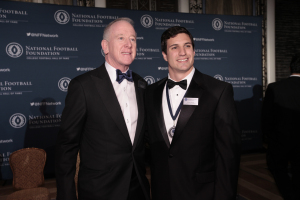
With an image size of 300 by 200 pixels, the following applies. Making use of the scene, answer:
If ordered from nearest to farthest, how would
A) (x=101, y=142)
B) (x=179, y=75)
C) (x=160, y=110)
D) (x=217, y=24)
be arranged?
(x=101, y=142) → (x=160, y=110) → (x=179, y=75) → (x=217, y=24)

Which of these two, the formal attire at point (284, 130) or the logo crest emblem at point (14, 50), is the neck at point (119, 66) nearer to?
the formal attire at point (284, 130)

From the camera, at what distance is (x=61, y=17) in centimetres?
504

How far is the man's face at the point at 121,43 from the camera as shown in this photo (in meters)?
2.03

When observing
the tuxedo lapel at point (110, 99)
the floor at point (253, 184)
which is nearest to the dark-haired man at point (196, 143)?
the tuxedo lapel at point (110, 99)

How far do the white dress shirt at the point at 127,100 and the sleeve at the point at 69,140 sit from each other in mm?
311

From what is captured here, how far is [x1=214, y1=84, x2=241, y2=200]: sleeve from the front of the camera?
Result: 5.72 feet

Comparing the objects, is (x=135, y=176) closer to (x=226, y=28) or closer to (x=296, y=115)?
(x=296, y=115)

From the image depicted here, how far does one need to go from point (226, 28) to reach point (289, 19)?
2.81 meters

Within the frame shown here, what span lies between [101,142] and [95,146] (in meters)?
0.06

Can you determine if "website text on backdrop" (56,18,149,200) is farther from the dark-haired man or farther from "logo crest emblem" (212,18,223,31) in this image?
"logo crest emblem" (212,18,223,31)

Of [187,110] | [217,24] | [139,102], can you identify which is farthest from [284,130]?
[217,24]

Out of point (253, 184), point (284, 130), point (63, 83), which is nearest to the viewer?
point (284, 130)

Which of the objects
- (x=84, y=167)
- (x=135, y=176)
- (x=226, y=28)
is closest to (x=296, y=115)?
(x=135, y=176)

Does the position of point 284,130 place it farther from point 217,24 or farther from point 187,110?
point 217,24
